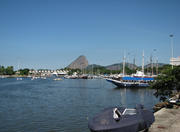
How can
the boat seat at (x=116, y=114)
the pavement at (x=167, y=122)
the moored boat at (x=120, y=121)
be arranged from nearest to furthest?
the moored boat at (x=120, y=121)
the boat seat at (x=116, y=114)
the pavement at (x=167, y=122)

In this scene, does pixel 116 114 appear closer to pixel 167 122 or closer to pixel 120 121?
pixel 120 121

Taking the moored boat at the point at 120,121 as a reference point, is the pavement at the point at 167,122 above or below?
below

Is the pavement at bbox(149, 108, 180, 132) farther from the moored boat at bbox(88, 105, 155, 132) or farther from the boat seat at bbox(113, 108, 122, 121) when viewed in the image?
the boat seat at bbox(113, 108, 122, 121)

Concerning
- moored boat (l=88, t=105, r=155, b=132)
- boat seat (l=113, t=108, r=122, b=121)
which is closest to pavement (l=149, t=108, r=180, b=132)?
moored boat (l=88, t=105, r=155, b=132)

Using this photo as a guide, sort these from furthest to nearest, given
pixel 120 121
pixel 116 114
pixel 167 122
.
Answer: pixel 167 122 → pixel 116 114 → pixel 120 121

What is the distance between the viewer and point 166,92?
3067cm

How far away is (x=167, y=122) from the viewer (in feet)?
62.2

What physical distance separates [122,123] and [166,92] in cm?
1783

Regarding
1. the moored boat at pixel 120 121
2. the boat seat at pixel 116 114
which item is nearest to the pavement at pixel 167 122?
the moored boat at pixel 120 121

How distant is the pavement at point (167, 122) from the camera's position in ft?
55.2

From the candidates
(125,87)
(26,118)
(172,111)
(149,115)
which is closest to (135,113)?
(149,115)

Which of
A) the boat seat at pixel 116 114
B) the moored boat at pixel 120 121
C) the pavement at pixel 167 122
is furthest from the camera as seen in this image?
the pavement at pixel 167 122

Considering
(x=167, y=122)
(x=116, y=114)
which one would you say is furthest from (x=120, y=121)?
(x=167, y=122)

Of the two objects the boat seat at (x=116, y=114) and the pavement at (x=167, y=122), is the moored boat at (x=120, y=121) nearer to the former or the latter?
the boat seat at (x=116, y=114)
